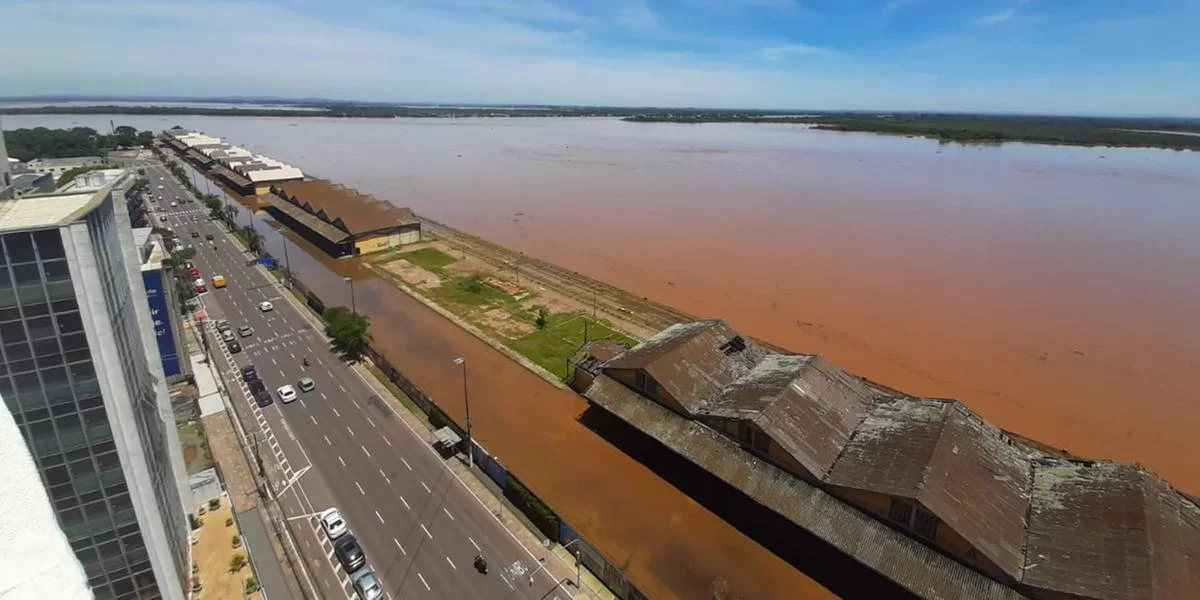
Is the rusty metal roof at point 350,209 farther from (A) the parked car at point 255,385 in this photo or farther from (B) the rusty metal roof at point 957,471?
(B) the rusty metal roof at point 957,471

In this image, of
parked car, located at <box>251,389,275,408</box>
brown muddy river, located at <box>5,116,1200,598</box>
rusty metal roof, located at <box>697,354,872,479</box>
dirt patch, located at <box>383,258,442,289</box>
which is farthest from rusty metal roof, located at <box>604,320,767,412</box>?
dirt patch, located at <box>383,258,442,289</box>

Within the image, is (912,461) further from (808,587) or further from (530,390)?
(530,390)

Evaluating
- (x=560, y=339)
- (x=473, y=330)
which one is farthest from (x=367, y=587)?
(x=473, y=330)

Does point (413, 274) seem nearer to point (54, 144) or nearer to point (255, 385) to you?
point (255, 385)

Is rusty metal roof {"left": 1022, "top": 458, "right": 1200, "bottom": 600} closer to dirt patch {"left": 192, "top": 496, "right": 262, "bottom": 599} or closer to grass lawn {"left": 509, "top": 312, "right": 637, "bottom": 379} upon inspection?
grass lawn {"left": 509, "top": 312, "right": 637, "bottom": 379}

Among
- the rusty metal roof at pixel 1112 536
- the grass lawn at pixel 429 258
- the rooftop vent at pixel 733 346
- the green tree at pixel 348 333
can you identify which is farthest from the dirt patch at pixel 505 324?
the rusty metal roof at pixel 1112 536
